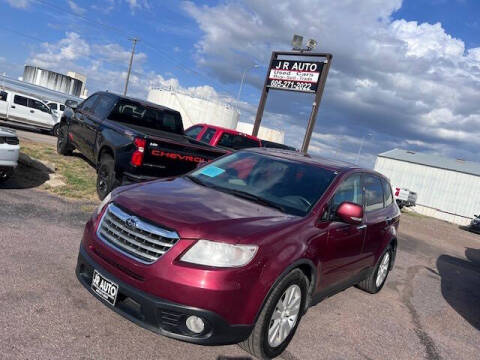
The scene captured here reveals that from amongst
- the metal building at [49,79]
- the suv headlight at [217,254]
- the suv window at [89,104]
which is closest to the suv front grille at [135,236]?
the suv headlight at [217,254]

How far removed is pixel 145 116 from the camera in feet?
29.3

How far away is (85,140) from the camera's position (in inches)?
340

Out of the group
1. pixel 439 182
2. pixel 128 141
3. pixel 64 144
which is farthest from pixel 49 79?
pixel 128 141

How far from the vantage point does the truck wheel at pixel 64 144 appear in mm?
10281

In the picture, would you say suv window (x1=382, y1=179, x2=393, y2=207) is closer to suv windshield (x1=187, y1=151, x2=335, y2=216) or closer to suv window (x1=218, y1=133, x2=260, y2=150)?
suv windshield (x1=187, y1=151, x2=335, y2=216)

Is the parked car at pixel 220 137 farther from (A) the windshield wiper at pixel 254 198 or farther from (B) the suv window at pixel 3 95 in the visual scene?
(B) the suv window at pixel 3 95

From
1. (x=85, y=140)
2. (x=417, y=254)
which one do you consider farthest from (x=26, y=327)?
(x=417, y=254)

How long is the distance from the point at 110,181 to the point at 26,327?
415 cm

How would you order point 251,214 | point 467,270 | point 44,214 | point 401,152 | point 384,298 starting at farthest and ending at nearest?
1. point 401,152
2. point 467,270
3. point 44,214
4. point 384,298
5. point 251,214

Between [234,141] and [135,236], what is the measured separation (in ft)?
31.2

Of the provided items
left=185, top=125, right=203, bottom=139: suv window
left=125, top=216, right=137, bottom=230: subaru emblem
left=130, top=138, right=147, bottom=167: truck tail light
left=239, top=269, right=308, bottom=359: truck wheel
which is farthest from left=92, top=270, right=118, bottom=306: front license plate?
left=185, top=125, right=203, bottom=139: suv window

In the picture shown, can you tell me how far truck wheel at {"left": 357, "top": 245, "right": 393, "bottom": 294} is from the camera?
5476mm

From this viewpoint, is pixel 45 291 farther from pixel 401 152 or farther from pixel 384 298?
pixel 401 152

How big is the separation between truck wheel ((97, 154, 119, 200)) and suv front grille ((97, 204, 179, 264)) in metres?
3.80
